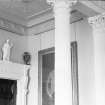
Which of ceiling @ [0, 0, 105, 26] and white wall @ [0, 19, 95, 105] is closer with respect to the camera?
white wall @ [0, 19, 95, 105]

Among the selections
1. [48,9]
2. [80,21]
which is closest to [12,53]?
[48,9]

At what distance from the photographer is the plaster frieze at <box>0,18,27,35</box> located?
660 cm

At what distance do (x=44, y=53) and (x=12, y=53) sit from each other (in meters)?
0.88

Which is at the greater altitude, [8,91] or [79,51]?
[79,51]

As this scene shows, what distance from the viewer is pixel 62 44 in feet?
13.2

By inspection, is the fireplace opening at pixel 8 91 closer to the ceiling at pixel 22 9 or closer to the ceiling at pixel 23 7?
A: the ceiling at pixel 22 9

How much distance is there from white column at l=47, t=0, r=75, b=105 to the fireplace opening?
298cm

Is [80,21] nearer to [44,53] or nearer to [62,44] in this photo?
[44,53]

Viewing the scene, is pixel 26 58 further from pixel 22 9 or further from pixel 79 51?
pixel 79 51

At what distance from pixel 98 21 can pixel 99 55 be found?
71 cm

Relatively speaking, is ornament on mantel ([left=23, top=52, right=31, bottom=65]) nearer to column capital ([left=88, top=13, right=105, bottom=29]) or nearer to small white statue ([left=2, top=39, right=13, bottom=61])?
small white statue ([left=2, top=39, right=13, bottom=61])

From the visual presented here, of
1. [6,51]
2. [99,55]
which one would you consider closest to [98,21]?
[99,55]

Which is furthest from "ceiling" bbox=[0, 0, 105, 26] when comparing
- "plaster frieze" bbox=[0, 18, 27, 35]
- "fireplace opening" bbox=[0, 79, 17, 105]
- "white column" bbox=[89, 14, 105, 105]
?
"fireplace opening" bbox=[0, 79, 17, 105]

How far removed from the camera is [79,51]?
19.0 feet
